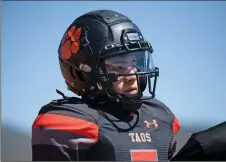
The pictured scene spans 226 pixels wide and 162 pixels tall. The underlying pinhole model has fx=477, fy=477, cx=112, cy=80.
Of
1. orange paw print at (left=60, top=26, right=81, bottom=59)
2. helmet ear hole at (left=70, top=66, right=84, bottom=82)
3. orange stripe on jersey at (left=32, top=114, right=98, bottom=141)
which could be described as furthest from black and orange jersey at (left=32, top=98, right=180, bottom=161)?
orange paw print at (left=60, top=26, right=81, bottom=59)

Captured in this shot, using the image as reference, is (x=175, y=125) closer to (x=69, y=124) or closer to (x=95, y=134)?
(x=95, y=134)

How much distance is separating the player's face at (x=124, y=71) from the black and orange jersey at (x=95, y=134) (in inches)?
5.4

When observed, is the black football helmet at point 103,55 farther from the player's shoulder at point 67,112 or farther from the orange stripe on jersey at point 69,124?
the orange stripe on jersey at point 69,124

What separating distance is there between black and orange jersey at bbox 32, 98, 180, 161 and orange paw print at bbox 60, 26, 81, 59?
445mm

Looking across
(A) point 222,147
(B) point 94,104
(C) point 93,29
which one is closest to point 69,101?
(B) point 94,104

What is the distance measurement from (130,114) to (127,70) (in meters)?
0.31

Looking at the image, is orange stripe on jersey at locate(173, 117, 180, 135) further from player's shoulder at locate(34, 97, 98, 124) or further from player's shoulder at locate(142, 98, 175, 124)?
player's shoulder at locate(34, 97, 98, 124)

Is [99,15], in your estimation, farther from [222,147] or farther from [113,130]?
[222,147]

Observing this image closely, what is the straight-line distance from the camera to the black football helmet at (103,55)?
10.8 ft

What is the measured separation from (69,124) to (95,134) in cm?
17

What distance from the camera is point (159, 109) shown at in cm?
355

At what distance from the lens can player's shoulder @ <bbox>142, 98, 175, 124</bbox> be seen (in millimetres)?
3465

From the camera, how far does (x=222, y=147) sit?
9.71ft

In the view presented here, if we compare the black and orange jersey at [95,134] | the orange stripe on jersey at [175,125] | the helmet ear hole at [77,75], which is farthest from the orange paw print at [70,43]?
the orange stripe on jersey at [175,125]
